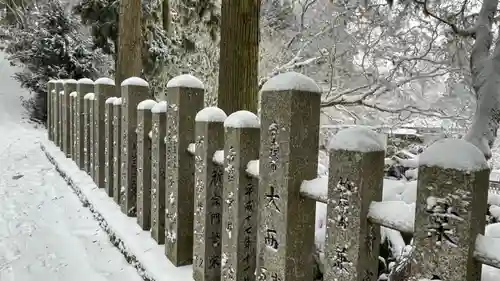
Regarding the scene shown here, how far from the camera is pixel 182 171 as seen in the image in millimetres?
3059

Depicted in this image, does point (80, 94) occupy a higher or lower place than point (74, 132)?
higher

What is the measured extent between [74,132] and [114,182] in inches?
110

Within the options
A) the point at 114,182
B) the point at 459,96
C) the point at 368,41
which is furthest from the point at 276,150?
the point at 459,96

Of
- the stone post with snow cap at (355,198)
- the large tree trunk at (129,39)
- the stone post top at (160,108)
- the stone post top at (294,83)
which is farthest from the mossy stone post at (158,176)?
the large tree trunk at (129,39)

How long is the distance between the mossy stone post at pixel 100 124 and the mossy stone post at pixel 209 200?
2822mm

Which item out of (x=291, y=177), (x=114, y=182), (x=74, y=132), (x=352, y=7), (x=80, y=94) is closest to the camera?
(x=291, y=177)

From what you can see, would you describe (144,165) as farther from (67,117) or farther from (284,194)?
(67,117)

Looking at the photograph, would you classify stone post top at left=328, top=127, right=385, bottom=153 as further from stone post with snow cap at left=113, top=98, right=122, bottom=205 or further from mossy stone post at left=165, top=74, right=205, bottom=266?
stone post with snow cap at left=113, top=98, right=122, bottom=205

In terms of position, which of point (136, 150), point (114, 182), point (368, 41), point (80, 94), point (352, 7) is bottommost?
point (114, 182)

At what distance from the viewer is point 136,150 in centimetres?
414

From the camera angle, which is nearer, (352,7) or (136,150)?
(136,150)

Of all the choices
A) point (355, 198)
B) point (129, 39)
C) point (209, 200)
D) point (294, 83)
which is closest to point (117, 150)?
point (209, 200)

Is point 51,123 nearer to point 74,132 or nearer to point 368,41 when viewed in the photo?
point 74,132

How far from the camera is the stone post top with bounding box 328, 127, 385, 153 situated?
1634mm
